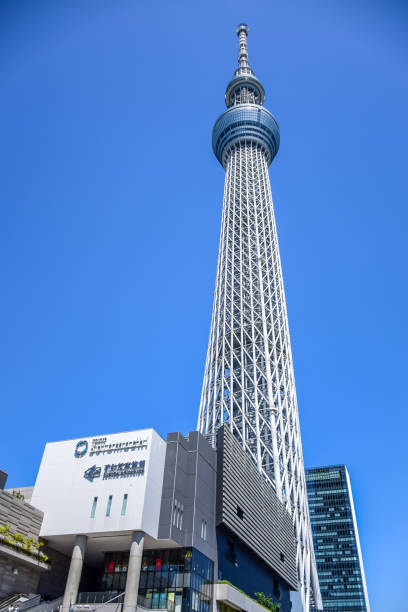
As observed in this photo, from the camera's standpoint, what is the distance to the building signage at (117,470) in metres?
39.2

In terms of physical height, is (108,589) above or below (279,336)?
below

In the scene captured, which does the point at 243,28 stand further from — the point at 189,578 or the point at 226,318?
the point at 189,578

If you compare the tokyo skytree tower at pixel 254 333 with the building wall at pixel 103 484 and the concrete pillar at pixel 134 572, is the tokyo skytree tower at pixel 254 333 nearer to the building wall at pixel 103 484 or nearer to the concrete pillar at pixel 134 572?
the building wall at pixel 103 484

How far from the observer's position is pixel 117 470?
39875 mm

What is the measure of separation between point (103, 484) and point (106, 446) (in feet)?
10.1

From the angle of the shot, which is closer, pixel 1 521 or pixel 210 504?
pixel 1 521

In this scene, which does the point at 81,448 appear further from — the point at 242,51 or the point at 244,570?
the point at 242,51

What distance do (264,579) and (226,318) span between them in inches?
1745

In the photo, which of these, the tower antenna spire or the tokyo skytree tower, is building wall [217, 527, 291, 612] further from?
the tower antenna spire

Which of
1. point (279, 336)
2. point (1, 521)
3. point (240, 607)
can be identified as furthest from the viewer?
point (279, 336)

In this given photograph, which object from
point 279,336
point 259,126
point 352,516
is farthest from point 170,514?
point 352,516

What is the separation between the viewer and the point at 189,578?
37.6 m

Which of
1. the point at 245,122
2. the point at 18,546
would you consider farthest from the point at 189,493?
the point at 245,122

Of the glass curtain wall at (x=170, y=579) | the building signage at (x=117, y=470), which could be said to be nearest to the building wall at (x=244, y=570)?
the glass curtain wall at (x=170, y=579)
